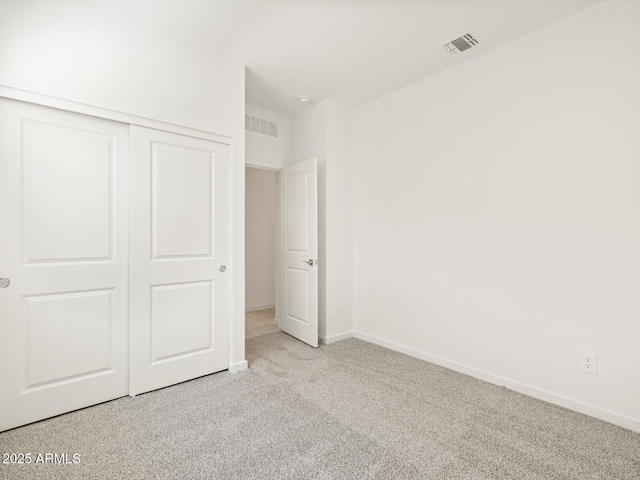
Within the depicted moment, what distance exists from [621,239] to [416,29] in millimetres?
2034

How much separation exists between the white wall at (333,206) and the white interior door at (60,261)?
1977mm

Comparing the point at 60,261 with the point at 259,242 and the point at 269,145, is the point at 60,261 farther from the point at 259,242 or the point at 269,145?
the point at 259,242

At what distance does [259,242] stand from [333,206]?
7.11 feet

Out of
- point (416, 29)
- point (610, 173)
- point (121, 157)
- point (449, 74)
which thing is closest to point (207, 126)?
point (121, 157)

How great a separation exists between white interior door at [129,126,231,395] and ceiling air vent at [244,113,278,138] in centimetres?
107

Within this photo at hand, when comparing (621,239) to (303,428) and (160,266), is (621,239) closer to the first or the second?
(303,428)

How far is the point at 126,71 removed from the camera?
2201 millimetres

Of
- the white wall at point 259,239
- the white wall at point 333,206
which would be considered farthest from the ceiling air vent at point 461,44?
the white wall at point 259,239

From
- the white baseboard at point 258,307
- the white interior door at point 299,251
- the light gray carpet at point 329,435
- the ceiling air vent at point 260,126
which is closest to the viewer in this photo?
the light gray carpet at point 329,435

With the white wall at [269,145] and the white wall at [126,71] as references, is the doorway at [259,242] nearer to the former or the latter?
the white wall at [269,145]

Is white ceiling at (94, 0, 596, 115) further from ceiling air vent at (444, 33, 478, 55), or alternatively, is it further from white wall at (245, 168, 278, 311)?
white wall at (245, 168, 278, 311)

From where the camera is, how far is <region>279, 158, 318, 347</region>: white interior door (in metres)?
3.36

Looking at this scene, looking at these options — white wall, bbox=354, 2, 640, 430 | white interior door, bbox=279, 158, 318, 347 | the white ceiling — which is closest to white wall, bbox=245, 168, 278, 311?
white interior door, bbox=279, 158, 318, 347

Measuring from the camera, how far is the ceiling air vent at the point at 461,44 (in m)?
2.39
